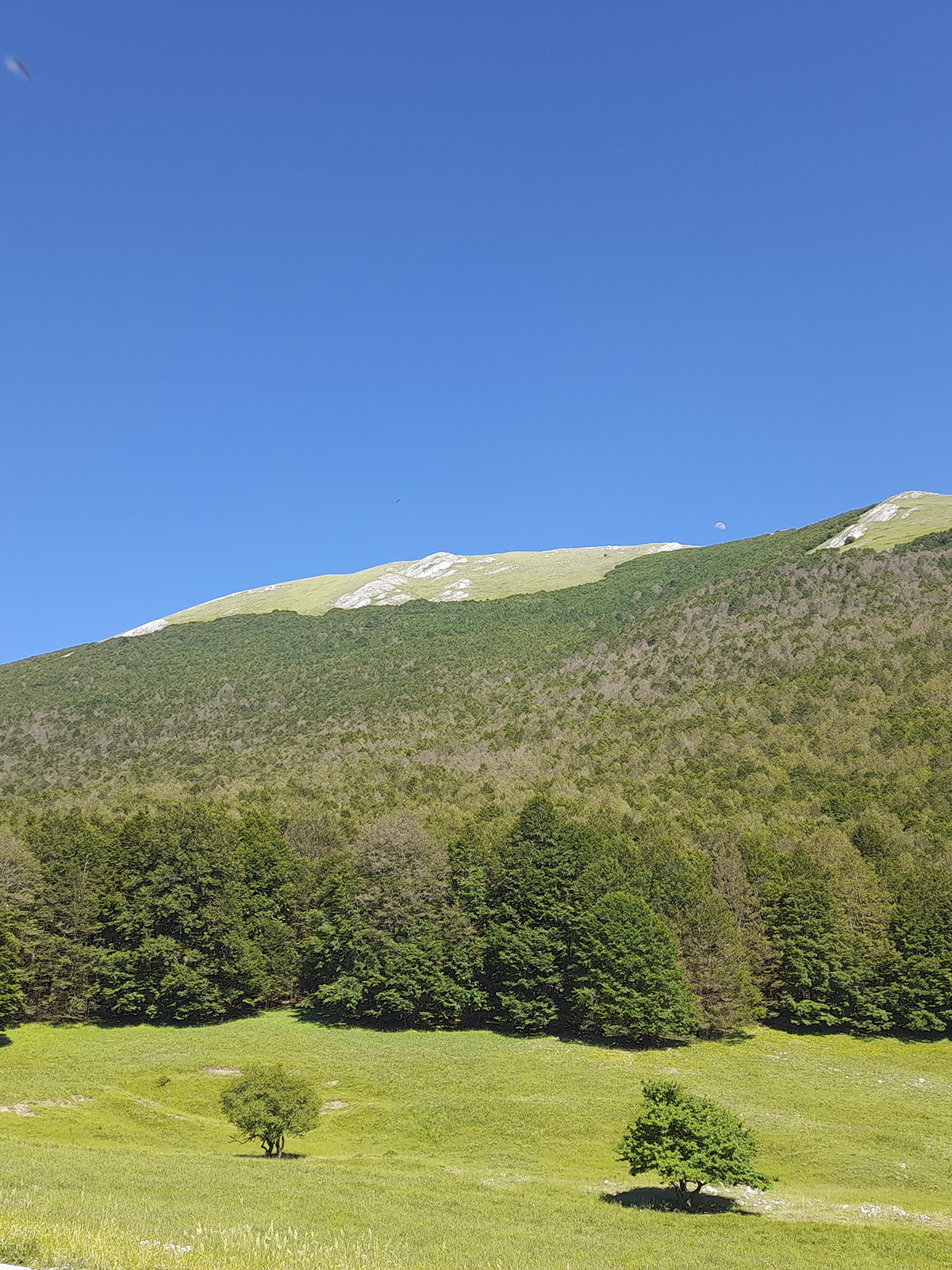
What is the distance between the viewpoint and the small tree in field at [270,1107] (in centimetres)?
4025

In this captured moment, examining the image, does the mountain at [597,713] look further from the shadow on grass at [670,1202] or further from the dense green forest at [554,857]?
the shadow on grass at [670,1202]

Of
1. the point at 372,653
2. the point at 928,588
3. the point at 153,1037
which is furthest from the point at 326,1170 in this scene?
the point at 372,653

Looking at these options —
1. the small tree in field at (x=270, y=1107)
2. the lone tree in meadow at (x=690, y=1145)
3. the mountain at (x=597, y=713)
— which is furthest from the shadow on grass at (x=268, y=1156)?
the mountain at (x=597, y=713)

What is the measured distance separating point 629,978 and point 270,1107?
32978mm

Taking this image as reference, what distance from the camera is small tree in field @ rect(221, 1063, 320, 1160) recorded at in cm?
4025

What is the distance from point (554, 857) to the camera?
3051 inches

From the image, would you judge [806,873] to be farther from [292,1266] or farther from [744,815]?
[292,1266]

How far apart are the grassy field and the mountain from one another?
34570 mm

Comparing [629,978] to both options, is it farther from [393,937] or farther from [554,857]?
[393,937]

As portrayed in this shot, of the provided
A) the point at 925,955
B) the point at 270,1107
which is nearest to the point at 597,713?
the point at 925,955

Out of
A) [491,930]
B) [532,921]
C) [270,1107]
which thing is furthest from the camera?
[491,930]

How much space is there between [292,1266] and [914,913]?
7018 centimetres

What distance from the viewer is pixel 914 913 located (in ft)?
233

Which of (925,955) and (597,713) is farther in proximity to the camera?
(597,713)
